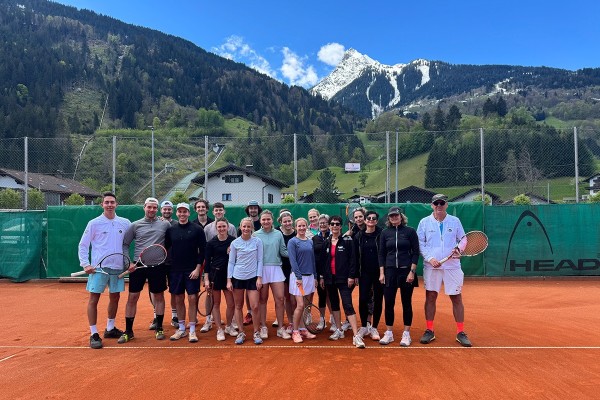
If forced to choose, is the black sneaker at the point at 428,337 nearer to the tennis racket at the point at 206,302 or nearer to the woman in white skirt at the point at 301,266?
the woman in white skirt at the point at 301,266

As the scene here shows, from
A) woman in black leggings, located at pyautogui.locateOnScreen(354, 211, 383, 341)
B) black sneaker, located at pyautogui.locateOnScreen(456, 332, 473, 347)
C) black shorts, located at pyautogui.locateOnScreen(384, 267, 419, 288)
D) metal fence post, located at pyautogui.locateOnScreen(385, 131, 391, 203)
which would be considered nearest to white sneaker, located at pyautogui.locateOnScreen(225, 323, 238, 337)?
woman in black leggings, located at pyautogui.locateOnScreen(354, 211, 383, 341)

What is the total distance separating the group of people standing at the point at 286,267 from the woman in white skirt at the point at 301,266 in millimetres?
14

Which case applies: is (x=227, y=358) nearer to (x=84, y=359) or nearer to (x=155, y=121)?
(x=84, y=359)

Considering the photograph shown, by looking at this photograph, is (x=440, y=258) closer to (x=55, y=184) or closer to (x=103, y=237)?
(x=103, y=237)

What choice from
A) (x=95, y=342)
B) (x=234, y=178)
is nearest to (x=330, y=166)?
(x=234, y=178)

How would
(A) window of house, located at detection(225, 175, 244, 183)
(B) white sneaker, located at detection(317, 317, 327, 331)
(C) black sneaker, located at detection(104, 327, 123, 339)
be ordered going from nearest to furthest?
(C) black sneaker, located at detection(104, 327, 123, 339) < (B) white sneaker, located at detection(317, 317, 327, 331) < (A) window of house, located at detection(225, 175, 244, 183)

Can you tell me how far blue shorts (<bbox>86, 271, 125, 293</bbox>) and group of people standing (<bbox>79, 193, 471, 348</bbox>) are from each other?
13 millimetres

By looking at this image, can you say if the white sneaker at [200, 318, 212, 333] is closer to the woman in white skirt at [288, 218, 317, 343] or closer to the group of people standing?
the group of people standing

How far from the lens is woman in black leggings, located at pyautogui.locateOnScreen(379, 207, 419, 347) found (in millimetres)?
5539

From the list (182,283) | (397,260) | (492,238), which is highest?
(397,260)

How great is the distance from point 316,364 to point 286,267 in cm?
165

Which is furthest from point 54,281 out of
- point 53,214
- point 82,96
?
point 82,96

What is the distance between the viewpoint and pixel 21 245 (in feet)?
37.6

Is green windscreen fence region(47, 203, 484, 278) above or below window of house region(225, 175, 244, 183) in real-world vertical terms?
below
